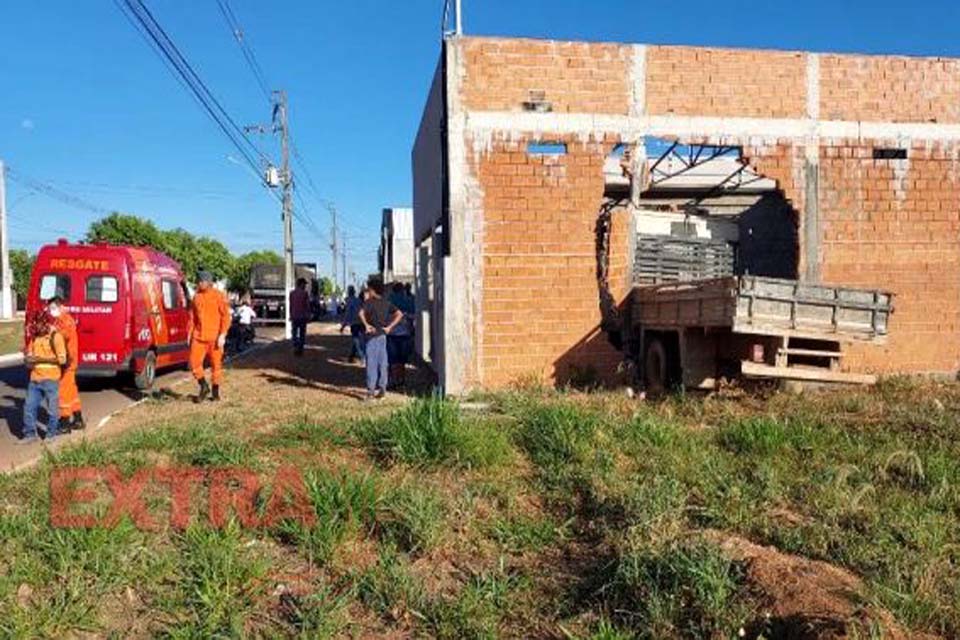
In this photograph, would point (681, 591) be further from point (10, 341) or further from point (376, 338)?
point (10, 341)

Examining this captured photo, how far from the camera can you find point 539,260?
35.0 ft

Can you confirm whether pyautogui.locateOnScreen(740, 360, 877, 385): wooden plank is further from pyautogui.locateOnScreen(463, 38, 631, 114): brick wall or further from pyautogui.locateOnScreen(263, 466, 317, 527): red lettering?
pyautogui.locateOnScreen(263, 466, 317, 527): red lettering

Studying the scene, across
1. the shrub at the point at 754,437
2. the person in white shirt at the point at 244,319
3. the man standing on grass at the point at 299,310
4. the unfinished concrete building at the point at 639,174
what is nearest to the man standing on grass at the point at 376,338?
the unfinished concrete building at the point at 639,174

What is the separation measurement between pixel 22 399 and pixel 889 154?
43.9 feet

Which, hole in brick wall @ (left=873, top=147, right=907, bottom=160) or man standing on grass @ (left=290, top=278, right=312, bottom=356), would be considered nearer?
hole in brick wall @ (left=873, top=147, right=907, bottom=160)

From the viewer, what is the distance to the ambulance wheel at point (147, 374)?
1187 centimetres

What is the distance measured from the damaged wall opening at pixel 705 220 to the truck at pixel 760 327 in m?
1.76

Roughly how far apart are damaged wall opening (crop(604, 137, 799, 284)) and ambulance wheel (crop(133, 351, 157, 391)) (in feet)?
25.3

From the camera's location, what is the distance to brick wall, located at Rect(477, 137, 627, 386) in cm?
1055

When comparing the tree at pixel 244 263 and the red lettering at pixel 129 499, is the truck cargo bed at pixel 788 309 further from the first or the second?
the tree at pixel 244 263

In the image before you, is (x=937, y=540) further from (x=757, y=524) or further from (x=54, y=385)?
(x=54, y=385)

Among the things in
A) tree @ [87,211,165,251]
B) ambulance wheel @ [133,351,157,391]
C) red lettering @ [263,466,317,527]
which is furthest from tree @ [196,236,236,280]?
red lettering @ [263,466,317,527]

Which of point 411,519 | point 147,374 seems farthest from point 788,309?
point 147,374

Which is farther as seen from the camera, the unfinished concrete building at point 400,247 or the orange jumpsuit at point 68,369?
the unfinished concrete building at point 400,247
